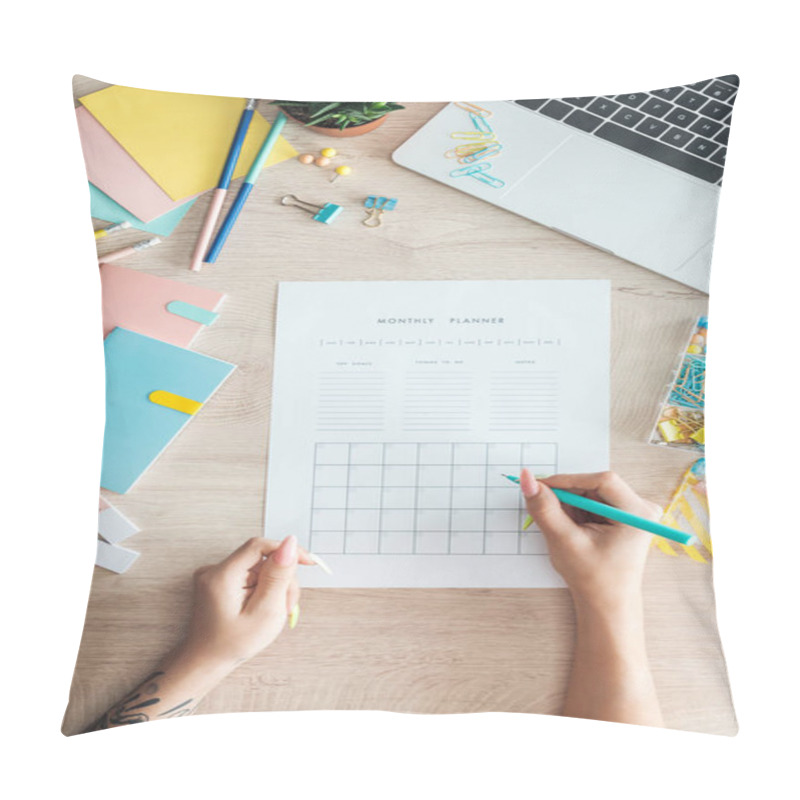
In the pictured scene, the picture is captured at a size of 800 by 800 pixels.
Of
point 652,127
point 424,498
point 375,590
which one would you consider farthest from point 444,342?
point 652,127

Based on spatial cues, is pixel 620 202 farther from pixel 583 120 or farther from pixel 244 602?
pixel 244 602

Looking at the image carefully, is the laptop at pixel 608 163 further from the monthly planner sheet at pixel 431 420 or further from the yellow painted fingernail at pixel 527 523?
the yellow painted fingernail at pixel 527 523

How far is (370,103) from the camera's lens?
108cm

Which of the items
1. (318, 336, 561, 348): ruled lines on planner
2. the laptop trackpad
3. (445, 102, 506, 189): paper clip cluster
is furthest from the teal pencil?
(445, 102, 506, 189): paper clip cluster

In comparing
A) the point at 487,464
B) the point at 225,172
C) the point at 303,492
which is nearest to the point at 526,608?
the point at 487,464

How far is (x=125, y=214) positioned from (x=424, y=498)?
0.49 metres

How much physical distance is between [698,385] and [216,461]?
1.68 feet

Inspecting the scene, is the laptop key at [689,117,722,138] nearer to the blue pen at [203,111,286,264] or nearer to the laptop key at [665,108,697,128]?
the laptop key at [665,108,697,128]

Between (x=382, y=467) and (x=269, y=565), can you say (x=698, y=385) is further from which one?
(x=269, y=565)

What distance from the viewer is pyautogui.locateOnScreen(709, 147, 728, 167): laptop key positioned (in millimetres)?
1008

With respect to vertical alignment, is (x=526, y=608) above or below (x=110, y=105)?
below

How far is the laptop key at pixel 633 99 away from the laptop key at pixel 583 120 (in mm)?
41

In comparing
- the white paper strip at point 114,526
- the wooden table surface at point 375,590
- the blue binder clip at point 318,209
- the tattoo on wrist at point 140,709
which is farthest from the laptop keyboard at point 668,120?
the tattoo on wrist at point 140,709

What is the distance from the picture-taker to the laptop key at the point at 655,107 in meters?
1.04
